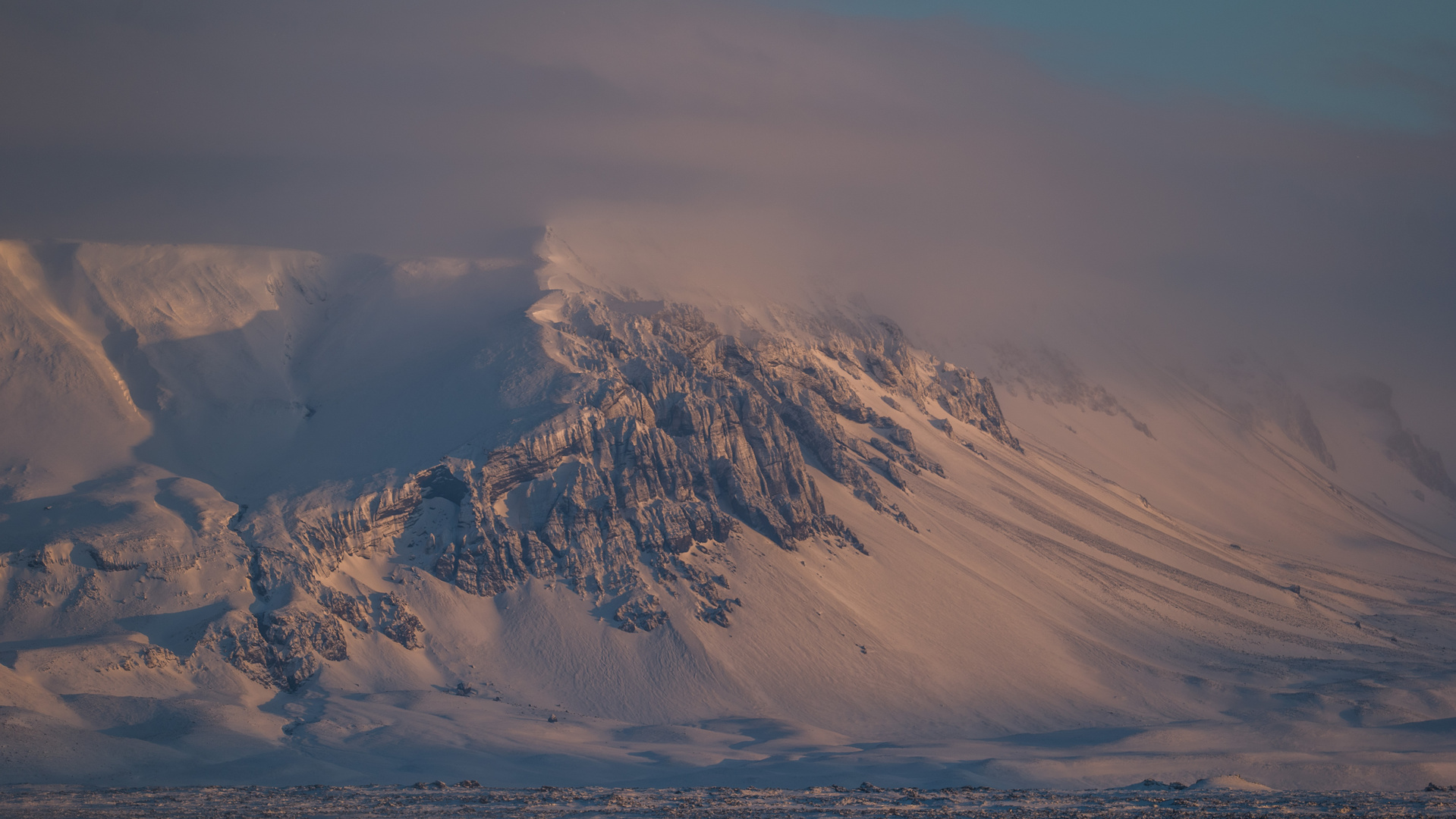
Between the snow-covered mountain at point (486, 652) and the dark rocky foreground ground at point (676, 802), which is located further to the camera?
the snow-covered mountain at point (486, 652)

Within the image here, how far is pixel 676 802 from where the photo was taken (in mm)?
96812

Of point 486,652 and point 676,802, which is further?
point 486,652

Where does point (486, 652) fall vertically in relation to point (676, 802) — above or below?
above

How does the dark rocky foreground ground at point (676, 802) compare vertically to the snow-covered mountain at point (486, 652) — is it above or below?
below

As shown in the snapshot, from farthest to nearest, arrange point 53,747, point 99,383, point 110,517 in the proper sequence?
point 99,383, point 110,517, point 53,747

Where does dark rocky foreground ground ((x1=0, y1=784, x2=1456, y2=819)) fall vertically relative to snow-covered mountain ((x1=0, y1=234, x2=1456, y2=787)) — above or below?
below

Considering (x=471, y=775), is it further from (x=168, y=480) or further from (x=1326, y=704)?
(x=1326, y=704)

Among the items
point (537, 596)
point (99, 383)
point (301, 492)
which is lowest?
point (537, 596)

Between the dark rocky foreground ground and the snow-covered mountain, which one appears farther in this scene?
the snow-covered mountain

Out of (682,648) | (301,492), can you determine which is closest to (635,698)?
(682,648)

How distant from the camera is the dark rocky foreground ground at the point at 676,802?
8919cm

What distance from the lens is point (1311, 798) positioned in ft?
315

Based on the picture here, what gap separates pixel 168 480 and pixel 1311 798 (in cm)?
15831

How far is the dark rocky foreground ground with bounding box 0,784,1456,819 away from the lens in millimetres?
89188
